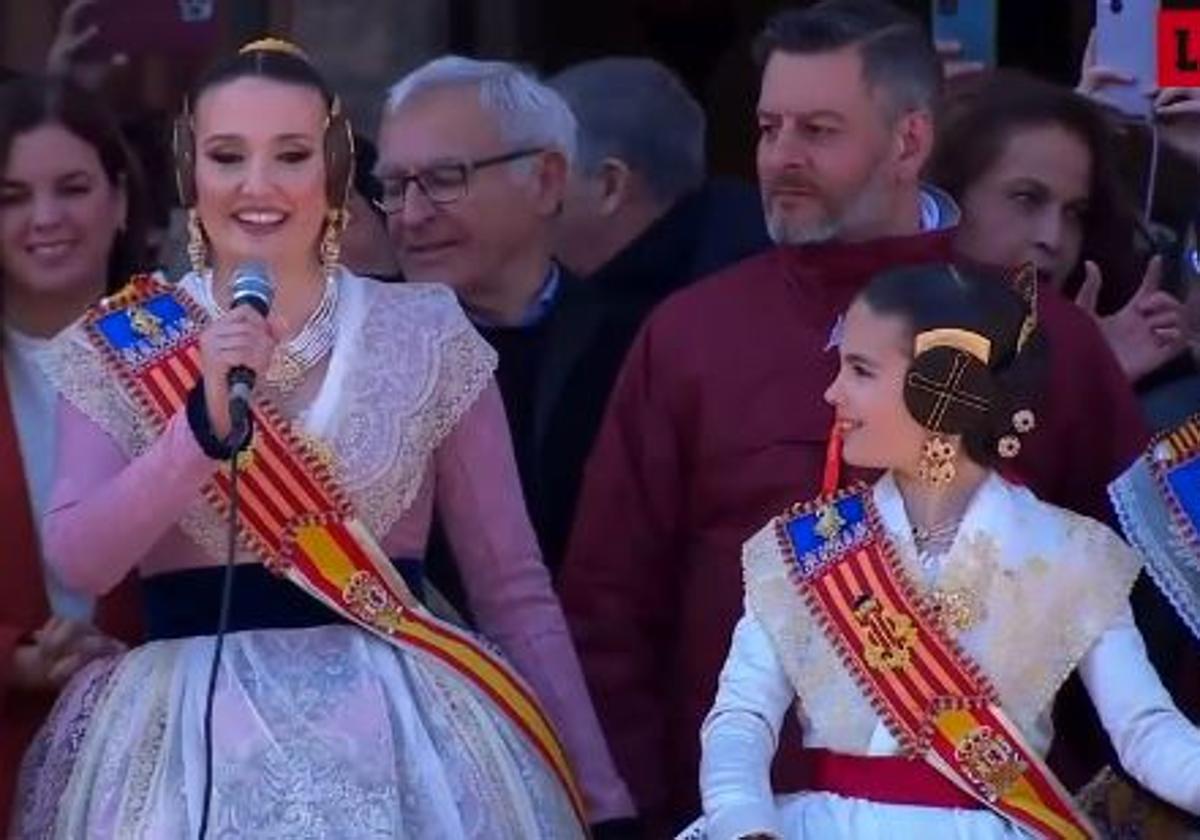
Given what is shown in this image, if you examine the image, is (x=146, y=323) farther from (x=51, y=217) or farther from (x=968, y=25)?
(x=968, y=25)

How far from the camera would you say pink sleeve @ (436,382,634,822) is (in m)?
5.04

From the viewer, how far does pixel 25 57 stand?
7496 mm

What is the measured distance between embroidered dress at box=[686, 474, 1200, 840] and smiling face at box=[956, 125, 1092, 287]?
1.02 meters

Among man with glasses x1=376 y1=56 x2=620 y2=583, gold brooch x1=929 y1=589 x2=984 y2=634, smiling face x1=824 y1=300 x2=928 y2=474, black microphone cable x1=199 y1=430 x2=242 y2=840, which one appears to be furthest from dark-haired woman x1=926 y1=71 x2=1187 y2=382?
black microphone cable x1=199 y1=430 x2=242 y2=840

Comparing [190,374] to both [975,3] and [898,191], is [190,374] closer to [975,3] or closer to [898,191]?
[898,191]

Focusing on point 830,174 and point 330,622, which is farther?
point 830,174

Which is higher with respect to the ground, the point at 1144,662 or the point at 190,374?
the point at 190,374

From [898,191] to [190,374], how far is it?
3.78ft

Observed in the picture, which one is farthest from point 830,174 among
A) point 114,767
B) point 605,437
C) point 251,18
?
point 251,18

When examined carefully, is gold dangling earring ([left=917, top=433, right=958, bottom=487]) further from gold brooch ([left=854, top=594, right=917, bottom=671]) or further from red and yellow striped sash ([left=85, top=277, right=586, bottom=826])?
red and yellow striped sash ([left=85, top=277, right=586, bottom=826])

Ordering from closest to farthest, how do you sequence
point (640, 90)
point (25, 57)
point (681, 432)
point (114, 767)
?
point (114, 767)
point (681, 432)
point (640, 90)
point (25, 57)

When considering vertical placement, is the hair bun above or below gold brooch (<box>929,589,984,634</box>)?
above

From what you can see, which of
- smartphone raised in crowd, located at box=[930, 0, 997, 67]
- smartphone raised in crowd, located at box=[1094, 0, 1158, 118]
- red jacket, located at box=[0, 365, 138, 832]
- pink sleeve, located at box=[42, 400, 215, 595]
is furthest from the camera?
smartphone raised in crowd, located at box=[930, 0, 997, 67]

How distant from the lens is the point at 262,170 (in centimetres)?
488
